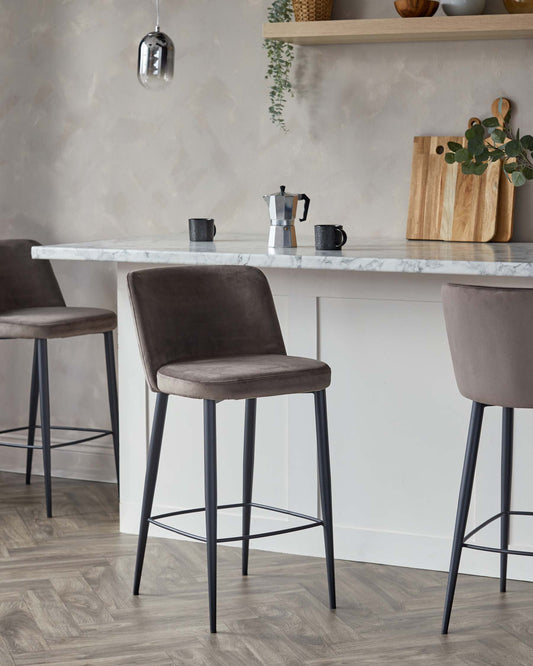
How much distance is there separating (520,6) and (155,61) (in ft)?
4.23

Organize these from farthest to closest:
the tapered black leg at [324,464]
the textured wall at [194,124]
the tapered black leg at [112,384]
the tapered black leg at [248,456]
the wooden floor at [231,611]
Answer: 1. the tapered black leg at [112,384]
2. the textured wall at [194,124]
3. the tapered black leg at [248,456]
4. the tapered black leg at [324,464]
5. the wooden floor at [231,611]

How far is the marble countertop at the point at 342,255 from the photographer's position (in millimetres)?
2982

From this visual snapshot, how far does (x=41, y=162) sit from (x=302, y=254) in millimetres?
1747

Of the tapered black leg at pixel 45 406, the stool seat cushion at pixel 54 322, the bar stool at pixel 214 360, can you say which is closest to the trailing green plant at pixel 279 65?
the stool seat cushion at pixel 54 322

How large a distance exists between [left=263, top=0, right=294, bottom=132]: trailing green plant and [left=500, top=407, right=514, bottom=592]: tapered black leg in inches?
63.9

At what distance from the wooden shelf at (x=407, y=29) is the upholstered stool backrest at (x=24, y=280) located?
130cm

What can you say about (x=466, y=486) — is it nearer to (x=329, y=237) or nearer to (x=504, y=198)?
(x=329, y=237)

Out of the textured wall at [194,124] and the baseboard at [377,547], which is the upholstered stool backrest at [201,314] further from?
the textured wall at [194,124]

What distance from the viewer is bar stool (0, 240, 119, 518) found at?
151 inches

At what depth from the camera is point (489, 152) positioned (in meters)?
3.46

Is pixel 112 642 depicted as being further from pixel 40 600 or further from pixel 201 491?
pixel 201 491

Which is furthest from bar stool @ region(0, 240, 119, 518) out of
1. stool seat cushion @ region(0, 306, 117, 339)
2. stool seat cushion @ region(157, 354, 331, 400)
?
stool seat cushion @ region(157, 354, 331, 400)

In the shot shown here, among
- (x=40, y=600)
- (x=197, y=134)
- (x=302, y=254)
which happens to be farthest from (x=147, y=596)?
(x=197, y=134)

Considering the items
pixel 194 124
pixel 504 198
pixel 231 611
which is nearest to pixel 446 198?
pixel 504 198
